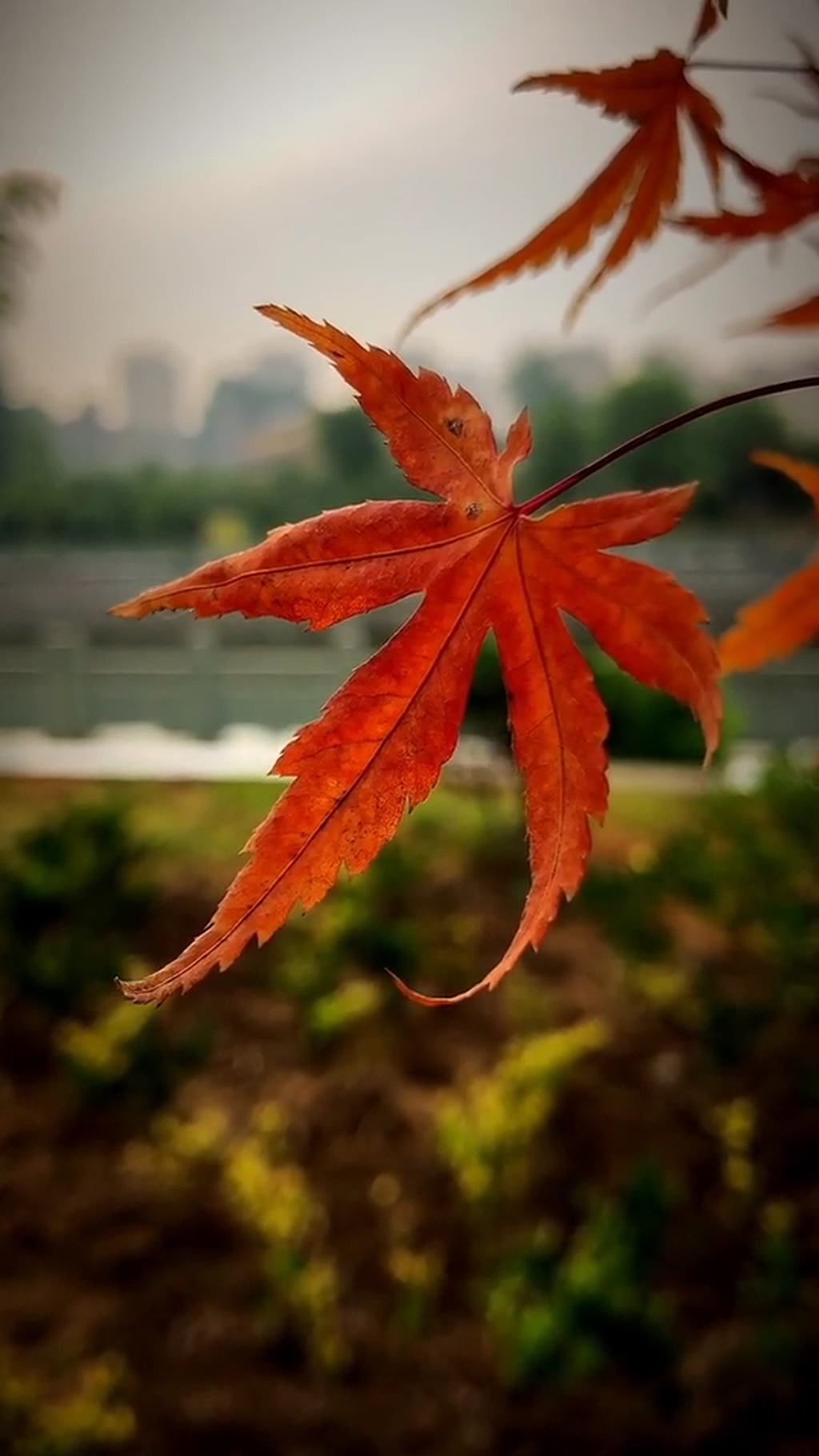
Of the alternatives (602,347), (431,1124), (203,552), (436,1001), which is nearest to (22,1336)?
(431,1124)

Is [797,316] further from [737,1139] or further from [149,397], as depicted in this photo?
[149,397]

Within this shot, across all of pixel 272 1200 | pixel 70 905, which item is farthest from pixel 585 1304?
pixel 70 905

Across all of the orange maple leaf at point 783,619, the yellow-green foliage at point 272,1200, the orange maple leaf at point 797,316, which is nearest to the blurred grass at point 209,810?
the yellow-green foliage at point 272,1200

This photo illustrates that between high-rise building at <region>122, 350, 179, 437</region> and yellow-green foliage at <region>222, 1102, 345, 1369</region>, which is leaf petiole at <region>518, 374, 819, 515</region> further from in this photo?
high-rise building at <region>122, 350, 179, 437</region>

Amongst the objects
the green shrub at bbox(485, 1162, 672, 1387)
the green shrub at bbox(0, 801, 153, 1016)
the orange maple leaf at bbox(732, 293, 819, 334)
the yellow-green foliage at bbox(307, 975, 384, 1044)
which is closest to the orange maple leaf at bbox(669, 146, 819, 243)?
the orange maple leaf at bbox(732, 293, 819, 334)

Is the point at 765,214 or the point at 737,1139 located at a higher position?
the point at 765,214

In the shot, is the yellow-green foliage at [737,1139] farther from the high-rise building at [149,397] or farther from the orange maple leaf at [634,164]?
the high-rise building at [149,397]

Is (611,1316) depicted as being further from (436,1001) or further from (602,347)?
(602,347)
